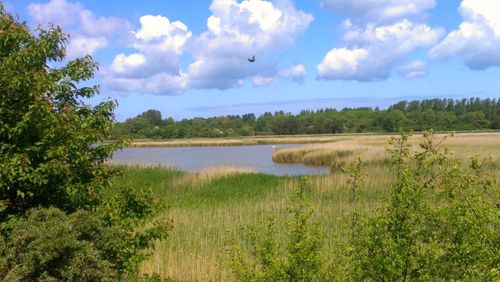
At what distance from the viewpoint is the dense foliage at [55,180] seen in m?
4.47

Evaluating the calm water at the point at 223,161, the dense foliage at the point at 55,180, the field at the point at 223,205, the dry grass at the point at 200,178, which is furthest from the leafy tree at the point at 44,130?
the calm water at the point at 223,161

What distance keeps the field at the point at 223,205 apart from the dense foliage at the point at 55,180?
61 cm

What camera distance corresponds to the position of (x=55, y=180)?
5.04m

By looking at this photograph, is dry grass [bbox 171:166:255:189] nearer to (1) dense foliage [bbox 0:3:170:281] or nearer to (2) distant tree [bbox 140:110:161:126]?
(1) dense foliage [bbox 0:3:170:281]

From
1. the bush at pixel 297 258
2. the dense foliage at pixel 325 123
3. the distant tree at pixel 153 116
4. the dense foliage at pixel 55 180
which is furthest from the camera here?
the distant tree at pixel 153 116

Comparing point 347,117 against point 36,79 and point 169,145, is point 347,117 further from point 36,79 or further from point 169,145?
point 36,79

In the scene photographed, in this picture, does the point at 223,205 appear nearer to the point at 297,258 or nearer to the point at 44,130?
the point at 44,130

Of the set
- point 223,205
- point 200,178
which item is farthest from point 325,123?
point 223,205

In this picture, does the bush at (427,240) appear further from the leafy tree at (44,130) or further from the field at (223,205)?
the leafy tree at (44,130)

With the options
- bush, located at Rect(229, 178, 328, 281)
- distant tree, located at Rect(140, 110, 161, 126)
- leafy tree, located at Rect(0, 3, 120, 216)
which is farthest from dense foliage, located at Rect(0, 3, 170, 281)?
distant tree, located at Rect(140, 110, 161, 126)

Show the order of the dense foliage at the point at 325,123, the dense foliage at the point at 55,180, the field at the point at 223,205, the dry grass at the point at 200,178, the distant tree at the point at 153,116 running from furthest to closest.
A: the distant tree at the point at 153,116, the dense foliage at the point at 325,123, the dry grass at the point at 200,178, the field at the point at 223,205, the dense foliage at the point at 55,180

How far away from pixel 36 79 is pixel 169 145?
78022 mm

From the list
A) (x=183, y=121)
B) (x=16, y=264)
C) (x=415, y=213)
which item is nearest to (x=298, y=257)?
(x=415, y=213)

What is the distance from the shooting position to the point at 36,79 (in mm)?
5004
